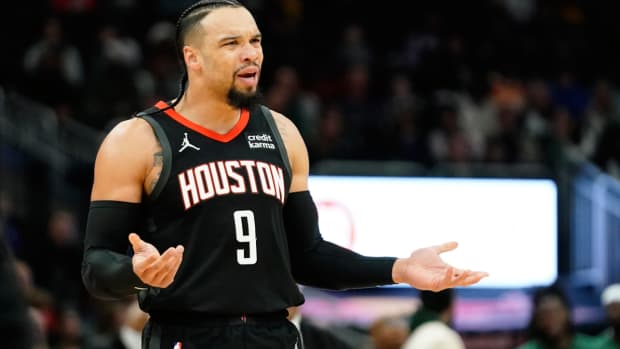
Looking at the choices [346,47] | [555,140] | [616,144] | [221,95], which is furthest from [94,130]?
[221,95]

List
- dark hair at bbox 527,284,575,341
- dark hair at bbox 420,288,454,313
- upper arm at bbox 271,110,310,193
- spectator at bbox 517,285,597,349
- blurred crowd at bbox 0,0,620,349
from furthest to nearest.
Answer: blurred crowd at bbox 0,0,620,349, dark hair at bbox 527,284,575,341, spectator at bbox 517,285,597,349, dark hair at bbox 420,288,454,313, upper arm at bbox 271,110,310,193

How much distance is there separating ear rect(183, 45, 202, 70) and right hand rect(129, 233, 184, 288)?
3.06 feet

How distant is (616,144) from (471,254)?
9.91 feet

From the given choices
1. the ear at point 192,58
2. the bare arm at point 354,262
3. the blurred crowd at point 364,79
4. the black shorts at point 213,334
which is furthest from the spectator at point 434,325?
the blurred crowd at point 364,79

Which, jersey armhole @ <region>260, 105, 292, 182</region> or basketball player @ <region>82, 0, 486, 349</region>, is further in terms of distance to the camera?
jersey armhole @ <region>260, 105, 292, 182</region>

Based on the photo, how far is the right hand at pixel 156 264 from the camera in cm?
450

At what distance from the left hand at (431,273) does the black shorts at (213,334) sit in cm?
56

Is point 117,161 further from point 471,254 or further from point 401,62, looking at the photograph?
point 401,62

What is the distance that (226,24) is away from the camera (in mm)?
5199

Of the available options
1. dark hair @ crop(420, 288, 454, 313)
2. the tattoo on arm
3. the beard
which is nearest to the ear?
the beard

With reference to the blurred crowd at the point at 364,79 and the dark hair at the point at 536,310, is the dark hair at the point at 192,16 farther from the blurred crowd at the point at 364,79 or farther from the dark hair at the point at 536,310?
the blurred crowd at the point at 364,79

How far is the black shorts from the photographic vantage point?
4.99 metres

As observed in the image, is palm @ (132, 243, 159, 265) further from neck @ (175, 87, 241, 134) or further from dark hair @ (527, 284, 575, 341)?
dark hair @ (527, 284, 575, 341)

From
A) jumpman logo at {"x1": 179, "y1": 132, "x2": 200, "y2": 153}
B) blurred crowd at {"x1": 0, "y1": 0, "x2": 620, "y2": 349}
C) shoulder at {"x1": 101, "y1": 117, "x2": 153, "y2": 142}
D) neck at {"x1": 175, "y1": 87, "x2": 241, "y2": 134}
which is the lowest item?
jumpman logo at {"x1": 179, "y1": 132, "x2": 200, "y2": 153}
